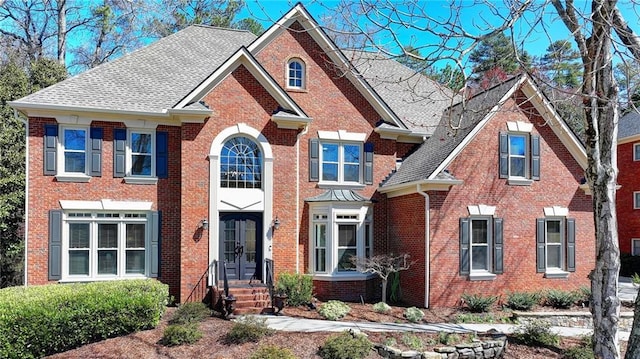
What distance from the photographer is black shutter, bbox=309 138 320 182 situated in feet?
50.4

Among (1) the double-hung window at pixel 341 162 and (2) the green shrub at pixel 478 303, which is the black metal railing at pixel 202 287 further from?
(2) the green shrub at pixel 478 303

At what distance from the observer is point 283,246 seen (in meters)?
14.7

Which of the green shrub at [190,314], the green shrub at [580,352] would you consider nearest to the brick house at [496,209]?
the green shrub at [580,352]

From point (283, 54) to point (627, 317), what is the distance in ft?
41.0

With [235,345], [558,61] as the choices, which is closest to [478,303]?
[235,345]

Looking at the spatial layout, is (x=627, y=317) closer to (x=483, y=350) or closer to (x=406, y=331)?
(x=483, y=350)

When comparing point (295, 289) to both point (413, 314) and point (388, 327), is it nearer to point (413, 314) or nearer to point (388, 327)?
point (388, 327)

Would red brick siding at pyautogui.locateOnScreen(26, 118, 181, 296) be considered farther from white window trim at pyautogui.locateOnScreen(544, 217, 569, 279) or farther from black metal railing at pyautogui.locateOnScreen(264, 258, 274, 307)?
white window trim at pyautogui.locateOnScreen(544, 217, 569, 279)

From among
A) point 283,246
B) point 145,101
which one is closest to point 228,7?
point 145,101

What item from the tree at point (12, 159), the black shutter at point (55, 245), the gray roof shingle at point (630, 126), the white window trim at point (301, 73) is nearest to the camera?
the black shutter at point (55, 245)

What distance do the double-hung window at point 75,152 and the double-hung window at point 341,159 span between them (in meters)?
6.27

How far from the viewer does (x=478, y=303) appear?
1337 cm

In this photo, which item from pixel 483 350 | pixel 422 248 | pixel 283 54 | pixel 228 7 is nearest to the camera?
pixel 483 350

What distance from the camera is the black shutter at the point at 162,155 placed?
47.3 feet
